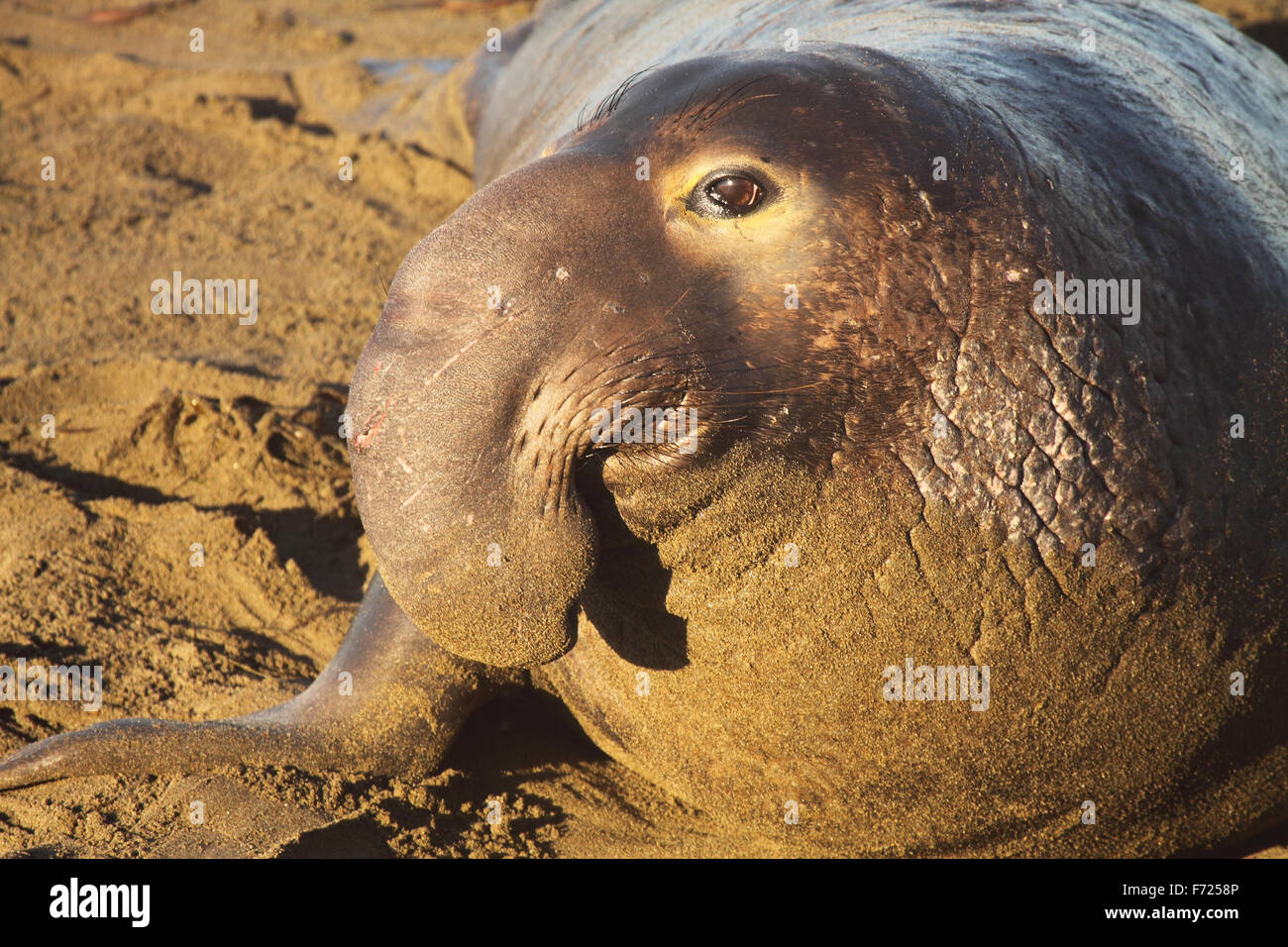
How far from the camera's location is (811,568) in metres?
2.04

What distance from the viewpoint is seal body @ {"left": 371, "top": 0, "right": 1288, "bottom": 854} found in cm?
191

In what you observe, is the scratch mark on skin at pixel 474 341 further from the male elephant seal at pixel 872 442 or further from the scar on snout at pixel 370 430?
the scar on snout at pixel 370 430

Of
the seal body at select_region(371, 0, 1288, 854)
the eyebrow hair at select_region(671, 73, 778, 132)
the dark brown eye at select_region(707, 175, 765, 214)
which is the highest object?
the eyebrow hair at select_region(671, 73, 778, 132)

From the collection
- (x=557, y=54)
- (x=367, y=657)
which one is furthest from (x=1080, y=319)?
(x=557, y=54)

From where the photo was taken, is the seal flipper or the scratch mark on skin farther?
the seal flipper

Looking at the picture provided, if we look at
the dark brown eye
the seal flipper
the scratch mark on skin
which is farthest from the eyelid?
the seal flipper

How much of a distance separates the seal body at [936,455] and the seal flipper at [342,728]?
54 centimetres

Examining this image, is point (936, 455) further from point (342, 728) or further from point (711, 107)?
point (342, 728)

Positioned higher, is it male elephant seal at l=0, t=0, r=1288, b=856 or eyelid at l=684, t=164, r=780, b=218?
eyelid at l=684, t=164, r=780, b=218

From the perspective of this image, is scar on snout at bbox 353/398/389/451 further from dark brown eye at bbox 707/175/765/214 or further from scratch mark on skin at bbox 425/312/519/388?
dark brown eye at bbox 707/175/765/214

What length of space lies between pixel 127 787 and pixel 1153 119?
2.69 m

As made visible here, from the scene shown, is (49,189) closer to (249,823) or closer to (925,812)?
(249,823)

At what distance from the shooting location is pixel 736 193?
190cm

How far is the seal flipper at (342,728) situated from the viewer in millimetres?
2697
